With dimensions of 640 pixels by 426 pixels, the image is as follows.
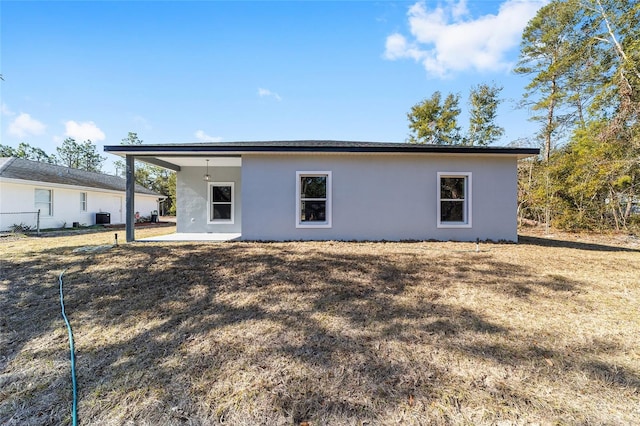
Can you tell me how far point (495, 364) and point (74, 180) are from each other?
20894 millimetres

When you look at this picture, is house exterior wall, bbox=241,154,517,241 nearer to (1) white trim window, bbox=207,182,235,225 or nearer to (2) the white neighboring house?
(1) white trim window, bbox=207,182,235,225

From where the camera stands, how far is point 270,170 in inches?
317

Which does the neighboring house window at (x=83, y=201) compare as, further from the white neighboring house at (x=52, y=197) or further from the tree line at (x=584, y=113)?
the tree line at (x=584, y=113)

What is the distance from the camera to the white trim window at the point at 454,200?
8.20 metres

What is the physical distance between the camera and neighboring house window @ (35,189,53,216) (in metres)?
13.1

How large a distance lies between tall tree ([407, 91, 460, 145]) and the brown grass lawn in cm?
2063

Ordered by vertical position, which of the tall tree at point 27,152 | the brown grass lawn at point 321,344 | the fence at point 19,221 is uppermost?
the tall tree at point 27,152

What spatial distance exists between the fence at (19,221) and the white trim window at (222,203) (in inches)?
282

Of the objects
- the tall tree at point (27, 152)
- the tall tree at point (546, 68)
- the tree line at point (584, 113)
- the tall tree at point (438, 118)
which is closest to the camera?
the tree line at point (584, 113)

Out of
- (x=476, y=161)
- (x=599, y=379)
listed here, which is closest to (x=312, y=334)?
(x=599, y=379)

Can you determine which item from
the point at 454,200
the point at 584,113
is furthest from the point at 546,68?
the point at 454,200

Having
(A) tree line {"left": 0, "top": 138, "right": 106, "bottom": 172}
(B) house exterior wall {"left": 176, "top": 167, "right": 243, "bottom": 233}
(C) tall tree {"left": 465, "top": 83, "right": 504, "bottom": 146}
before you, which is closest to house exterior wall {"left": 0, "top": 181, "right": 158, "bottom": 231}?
(B) house exterior wall {"left": 176, "top": 167, "right": 243, "bottom": 233}

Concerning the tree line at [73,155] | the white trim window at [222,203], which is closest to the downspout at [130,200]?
the white trim window at [222,203]

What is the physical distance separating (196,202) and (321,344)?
31.2ft
